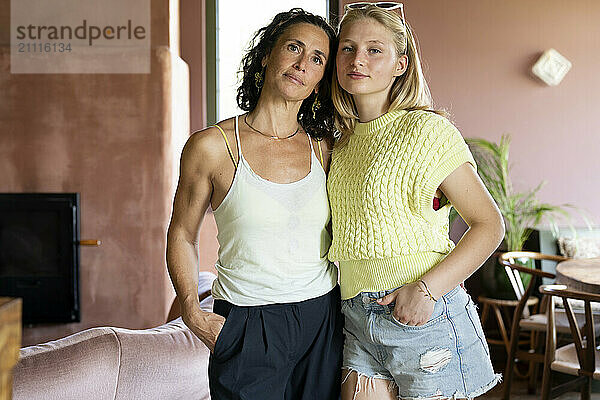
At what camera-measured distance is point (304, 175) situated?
5.67 feet

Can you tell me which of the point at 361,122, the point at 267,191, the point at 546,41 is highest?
the point at 546,41

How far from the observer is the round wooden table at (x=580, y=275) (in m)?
3.18

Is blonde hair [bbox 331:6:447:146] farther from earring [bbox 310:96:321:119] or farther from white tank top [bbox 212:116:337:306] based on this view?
white tank top [bbox 212:116:337:306]

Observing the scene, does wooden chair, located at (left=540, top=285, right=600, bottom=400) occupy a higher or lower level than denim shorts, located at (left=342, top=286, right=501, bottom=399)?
lower

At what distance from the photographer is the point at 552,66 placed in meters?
5.20

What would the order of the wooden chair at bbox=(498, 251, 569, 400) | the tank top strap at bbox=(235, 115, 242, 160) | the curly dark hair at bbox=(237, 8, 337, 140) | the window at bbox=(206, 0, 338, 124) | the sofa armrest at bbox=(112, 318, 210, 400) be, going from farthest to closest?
the window at bbox=(206, 0, 338, 124)
the wooden chair at bbox=(498, 251, 569, 400)
the curly dark hair at bbox=(237, 8, 337, 140)
the tank top strap at bbox=(235, 115, 242, 160)
the sofa armrest at bbox=(112, 318, 210, 400)

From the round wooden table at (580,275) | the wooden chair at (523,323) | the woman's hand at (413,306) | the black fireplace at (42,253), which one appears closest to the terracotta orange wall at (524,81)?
the wooden chair at (523,323)

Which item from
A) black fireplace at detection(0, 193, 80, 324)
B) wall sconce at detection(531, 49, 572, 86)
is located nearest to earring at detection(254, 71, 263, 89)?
black fireplace at detection(0, 193, 80, 324)

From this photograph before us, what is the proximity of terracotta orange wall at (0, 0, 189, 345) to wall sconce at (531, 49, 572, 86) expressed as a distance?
2.66m

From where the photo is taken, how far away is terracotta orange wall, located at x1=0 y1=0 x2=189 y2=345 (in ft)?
14.4

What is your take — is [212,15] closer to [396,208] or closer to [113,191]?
[113,191]

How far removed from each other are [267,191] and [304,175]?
0.39ft

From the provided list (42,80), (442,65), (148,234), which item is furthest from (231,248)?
(442,65)

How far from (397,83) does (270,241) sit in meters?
0.52
